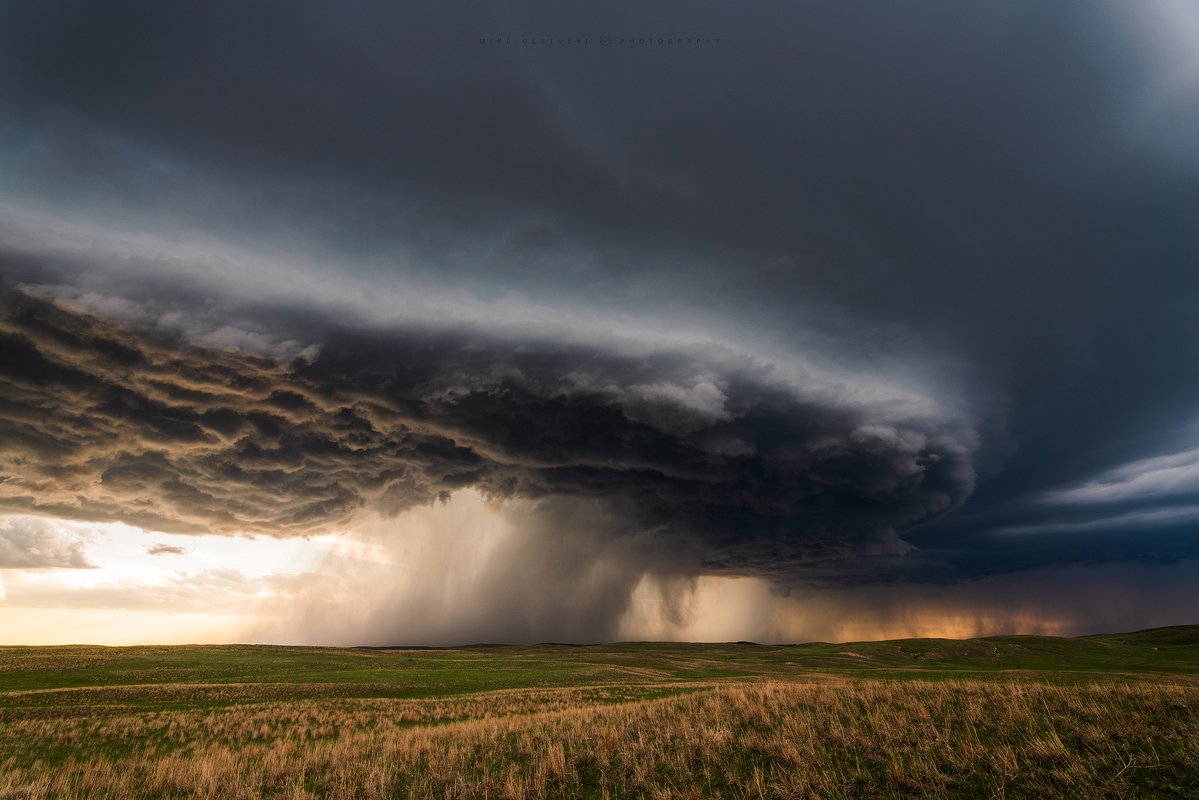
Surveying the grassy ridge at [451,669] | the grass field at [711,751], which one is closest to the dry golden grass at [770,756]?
the grass field at [711,751]

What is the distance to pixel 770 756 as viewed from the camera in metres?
12.2

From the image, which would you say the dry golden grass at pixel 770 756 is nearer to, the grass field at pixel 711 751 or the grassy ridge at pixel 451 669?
the grass field at pixel 711 751

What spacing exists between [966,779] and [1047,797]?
1217 mm

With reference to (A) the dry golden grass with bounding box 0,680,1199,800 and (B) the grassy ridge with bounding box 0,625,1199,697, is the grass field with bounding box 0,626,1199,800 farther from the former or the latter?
(B) the grassy ridge with bounding box 0,625,1199,697

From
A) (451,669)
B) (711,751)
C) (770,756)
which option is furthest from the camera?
(451,669)

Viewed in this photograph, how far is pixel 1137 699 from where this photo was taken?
13586mm

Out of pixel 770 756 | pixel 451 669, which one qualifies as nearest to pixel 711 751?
pixel 770 756

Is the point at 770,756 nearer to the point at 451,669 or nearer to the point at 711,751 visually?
the point at 711,751

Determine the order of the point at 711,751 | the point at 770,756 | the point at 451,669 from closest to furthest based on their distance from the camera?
1. the point at 770,756
2. the point at 711,751
3. the point at 451,669

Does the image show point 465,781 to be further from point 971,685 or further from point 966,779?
point 971,685

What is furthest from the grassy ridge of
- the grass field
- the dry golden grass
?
the dry golden grass

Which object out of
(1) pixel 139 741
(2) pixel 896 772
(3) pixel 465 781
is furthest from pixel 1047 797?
(1) pixel 139 741

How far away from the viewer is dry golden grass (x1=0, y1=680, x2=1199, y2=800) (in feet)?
32.4

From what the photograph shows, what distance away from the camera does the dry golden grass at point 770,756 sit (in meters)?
9.88
